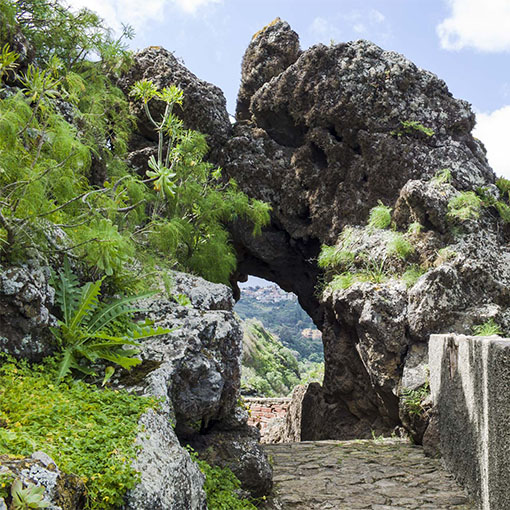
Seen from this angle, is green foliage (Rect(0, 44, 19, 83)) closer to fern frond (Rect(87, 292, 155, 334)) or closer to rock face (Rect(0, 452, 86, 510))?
fern frond (Rect(87, 292, 155, 334))

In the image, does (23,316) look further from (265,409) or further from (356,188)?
(265,409)

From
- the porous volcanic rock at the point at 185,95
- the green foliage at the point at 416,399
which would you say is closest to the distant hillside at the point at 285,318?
the porous volcanic rock at the point at 185,95

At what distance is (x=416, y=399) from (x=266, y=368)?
1510 centimetres

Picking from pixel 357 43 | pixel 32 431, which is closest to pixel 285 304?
pixel 357 43

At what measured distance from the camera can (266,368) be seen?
22562mm

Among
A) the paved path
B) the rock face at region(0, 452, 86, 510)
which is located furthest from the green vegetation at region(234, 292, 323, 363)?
the rock face at region(0, 452, 86, 510)

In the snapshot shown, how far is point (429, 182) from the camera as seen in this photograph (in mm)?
10148

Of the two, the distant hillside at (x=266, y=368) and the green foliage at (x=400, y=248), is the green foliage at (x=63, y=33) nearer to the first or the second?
the green foliage at (x=400, y=248)

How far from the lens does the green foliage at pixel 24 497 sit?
2076 millimetres

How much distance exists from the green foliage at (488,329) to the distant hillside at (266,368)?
1021cm

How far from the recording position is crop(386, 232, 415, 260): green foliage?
369 inches

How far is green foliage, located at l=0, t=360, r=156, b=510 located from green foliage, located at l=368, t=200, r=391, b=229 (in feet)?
25.0

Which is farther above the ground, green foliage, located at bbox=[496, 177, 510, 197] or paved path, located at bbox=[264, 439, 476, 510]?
green foliage, located at bbox=[496, 177, 510, 197]

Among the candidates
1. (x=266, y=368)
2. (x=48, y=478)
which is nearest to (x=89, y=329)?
(x=48, y=478)
